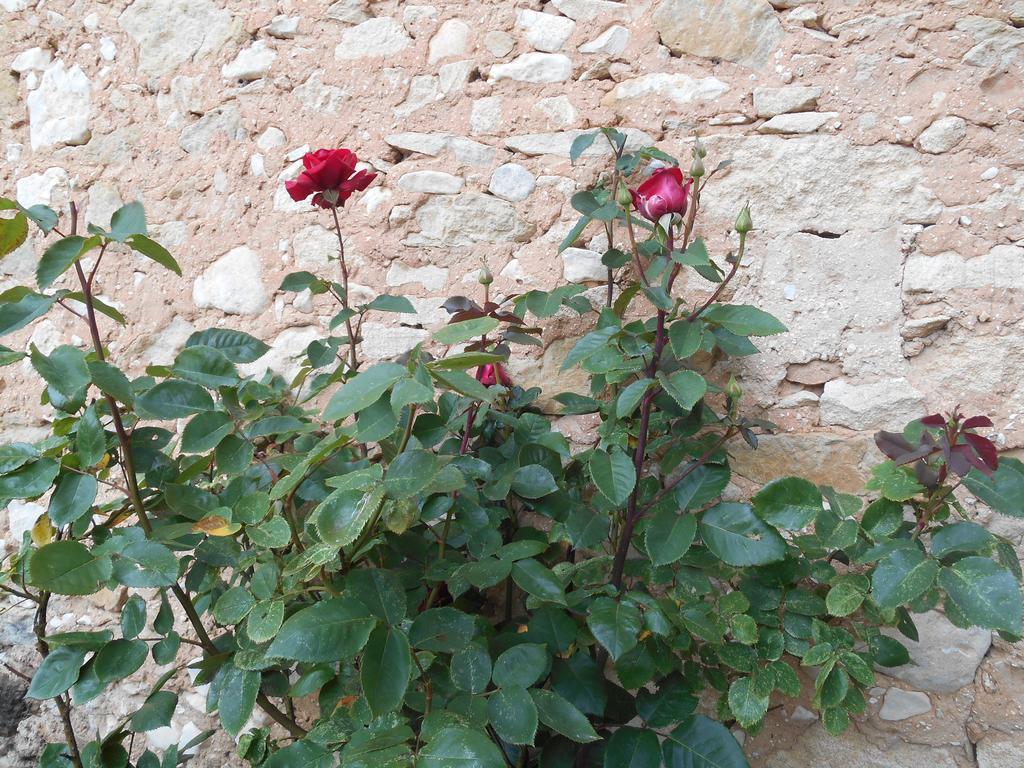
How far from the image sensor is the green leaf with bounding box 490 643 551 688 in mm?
927

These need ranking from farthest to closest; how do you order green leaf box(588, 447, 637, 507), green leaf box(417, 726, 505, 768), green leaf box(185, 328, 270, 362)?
1. green leaf box(185, 328, 270, 362)
2. green leaf box(588, 447, 637, 507)
3. green leaf box(417, 726, 505, 768)

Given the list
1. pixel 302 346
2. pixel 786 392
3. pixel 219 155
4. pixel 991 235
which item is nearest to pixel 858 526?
pixel 786 392

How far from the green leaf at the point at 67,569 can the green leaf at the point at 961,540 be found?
42.6 inches

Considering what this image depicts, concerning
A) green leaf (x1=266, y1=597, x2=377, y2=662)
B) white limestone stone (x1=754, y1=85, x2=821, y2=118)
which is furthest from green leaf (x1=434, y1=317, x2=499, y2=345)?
white limestone stone (x1=754, y1=85, x2=821, y2=118)

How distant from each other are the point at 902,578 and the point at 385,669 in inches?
25.6

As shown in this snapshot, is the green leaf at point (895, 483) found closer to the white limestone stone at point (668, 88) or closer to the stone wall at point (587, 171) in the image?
the stone wall at point (587, 171)

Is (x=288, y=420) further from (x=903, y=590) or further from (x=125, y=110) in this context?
(x=125, y=110)

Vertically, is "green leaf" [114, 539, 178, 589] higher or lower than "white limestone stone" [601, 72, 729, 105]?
lower

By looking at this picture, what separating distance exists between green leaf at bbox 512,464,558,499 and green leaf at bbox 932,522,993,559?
525mm

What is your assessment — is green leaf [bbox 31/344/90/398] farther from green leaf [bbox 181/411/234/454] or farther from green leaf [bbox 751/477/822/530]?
green leaf [bbox 751/477/822/530]

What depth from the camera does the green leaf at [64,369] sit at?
0.90m

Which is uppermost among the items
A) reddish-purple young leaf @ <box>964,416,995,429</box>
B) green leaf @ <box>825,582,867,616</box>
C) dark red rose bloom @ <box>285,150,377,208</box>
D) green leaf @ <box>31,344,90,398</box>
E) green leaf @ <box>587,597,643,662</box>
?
dark red rose bloom @ <box>285,150,377,208</box>

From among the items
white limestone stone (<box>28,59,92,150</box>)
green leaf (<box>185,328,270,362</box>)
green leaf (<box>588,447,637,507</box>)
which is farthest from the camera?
white limestone stone (<box>28,59,92,150</box>)

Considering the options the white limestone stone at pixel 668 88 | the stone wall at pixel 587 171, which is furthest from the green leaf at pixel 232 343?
the white limestone stone at pixel 668 88
